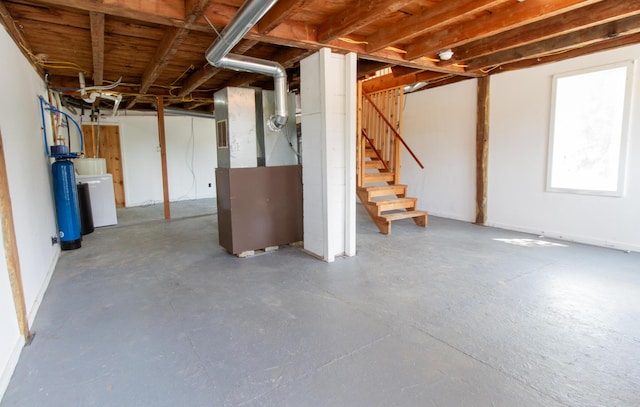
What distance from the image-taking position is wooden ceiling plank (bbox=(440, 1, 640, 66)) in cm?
305

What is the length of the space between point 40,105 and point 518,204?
6.62 metres

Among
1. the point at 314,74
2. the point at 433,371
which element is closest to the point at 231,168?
the point at 314,74

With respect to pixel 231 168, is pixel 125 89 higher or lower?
higher

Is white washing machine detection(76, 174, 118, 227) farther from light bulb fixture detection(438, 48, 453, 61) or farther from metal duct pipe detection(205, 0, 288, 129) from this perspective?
light bulb fixture detection(438, 48, 453, 61)

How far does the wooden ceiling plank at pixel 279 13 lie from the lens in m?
2.56

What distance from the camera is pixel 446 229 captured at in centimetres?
536

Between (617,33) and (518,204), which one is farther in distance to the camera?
(518,204)

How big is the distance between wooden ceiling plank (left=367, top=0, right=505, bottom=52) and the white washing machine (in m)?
4.99

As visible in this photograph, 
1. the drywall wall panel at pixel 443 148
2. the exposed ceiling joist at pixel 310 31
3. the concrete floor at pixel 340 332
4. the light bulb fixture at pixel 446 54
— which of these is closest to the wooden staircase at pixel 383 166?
the drywall wall panel at pixel 443 148

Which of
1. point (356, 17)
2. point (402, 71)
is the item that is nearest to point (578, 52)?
point (402, 71)

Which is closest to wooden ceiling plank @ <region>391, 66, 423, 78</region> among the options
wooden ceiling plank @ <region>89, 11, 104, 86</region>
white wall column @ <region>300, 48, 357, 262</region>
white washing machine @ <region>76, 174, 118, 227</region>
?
white wall column @ <region>300, 48, 357, 262</region>

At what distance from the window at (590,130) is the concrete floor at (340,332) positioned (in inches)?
38.9

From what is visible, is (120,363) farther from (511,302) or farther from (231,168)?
(511,302)

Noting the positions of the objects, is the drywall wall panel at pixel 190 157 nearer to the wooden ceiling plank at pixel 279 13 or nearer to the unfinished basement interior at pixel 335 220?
the unfinished basement interior at pixel 335 220
